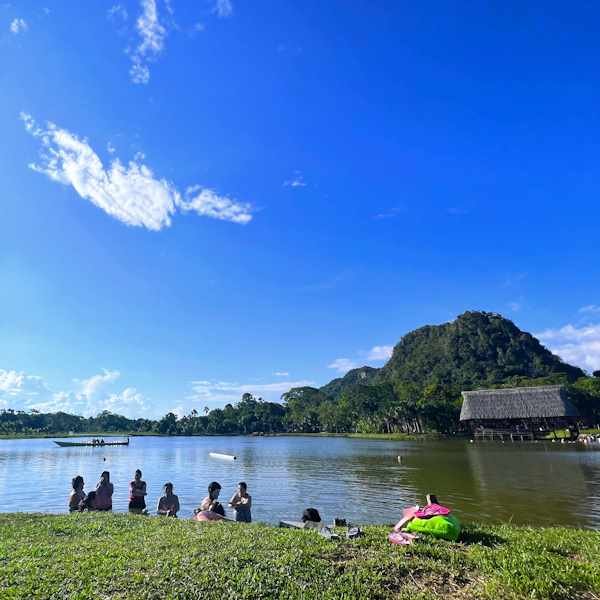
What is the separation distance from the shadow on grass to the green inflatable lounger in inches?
10.6

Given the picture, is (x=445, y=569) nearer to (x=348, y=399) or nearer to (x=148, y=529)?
(x=148, y=529)

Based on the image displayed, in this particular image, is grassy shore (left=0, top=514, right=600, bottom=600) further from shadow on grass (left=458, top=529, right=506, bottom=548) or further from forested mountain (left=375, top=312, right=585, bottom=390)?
forested mountain (left=375, top=312, right=585, bottom=390)

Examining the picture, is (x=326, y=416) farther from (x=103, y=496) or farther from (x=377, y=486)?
(x=103, y=496)

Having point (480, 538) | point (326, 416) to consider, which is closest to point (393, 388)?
point (326, 416)

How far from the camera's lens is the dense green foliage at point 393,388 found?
11425 centimetres

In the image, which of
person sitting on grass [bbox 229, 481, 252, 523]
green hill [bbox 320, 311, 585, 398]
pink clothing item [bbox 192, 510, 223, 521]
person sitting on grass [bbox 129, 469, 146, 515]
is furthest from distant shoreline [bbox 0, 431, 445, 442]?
pink clothing item [bbox 192, 510, 223, 521]

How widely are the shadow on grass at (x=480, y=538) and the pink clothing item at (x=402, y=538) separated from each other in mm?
1209

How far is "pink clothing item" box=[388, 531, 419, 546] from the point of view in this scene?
319 inches

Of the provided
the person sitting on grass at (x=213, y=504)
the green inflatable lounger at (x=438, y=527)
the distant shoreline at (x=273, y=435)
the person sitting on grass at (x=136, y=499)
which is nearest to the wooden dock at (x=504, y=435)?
the distant shoreline at (x=273, y=435)

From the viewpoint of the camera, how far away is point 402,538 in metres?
8.30

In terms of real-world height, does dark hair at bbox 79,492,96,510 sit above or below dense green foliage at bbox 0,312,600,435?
below

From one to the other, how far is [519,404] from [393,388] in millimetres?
53526

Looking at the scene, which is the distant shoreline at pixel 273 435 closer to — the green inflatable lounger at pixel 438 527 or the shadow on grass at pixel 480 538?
the shadow on grass at pixel 480 538

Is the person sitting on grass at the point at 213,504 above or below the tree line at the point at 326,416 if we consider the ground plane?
below
